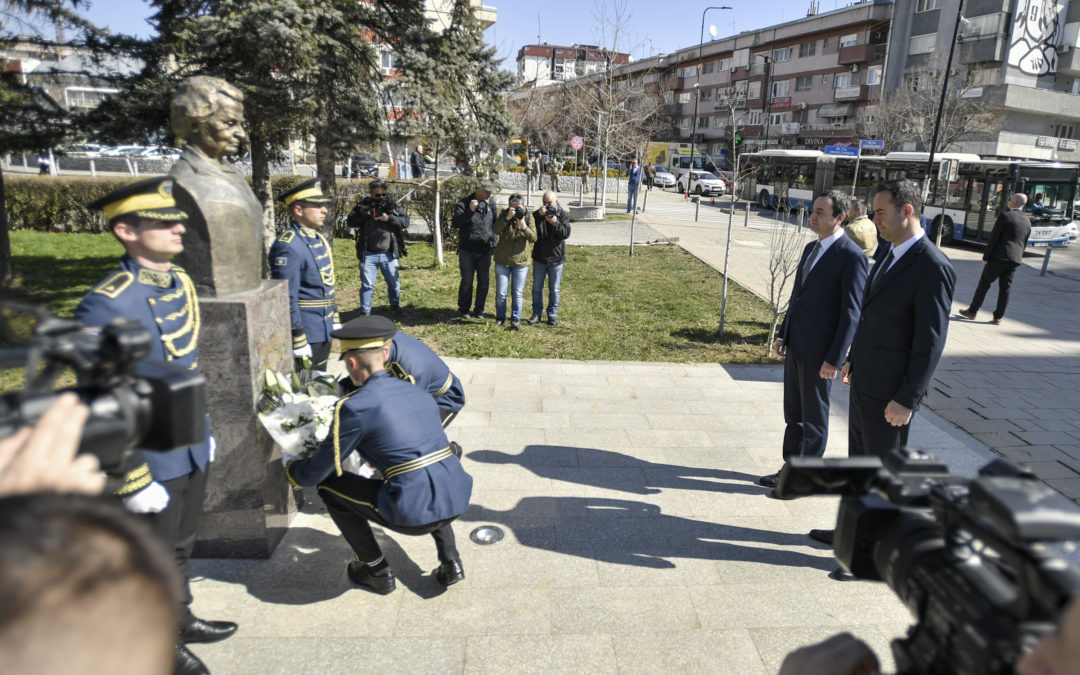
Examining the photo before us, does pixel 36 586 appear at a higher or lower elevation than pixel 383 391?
higher

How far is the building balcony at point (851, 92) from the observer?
48094 mm

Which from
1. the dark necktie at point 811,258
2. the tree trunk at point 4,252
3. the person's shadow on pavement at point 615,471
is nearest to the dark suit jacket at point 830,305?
the dark necktie at point 811,258

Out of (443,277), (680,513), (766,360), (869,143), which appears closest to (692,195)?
(869,143)

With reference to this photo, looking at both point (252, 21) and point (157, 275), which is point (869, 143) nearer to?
point (252, 21)

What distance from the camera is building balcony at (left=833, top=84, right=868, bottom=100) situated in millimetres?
48094

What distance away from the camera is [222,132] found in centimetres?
381

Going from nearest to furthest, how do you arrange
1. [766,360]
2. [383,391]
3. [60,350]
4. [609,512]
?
[60,350] < [383,391] < [609,512] < [766,360]

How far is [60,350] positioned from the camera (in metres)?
1.14

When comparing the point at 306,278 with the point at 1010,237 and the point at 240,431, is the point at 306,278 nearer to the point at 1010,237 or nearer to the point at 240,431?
the point at 240,431

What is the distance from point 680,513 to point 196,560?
3.04 m

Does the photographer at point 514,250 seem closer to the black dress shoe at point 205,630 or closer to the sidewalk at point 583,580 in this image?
the sidewalk at point 583,580

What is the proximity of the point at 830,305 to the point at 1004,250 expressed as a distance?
305 inches

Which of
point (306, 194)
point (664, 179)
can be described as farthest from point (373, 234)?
point (664, 179)

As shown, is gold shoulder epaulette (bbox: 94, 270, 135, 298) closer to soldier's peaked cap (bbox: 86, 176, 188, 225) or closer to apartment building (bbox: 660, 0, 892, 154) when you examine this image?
soldier's peaked cap (bbox: 86, 176, 188, 225)
